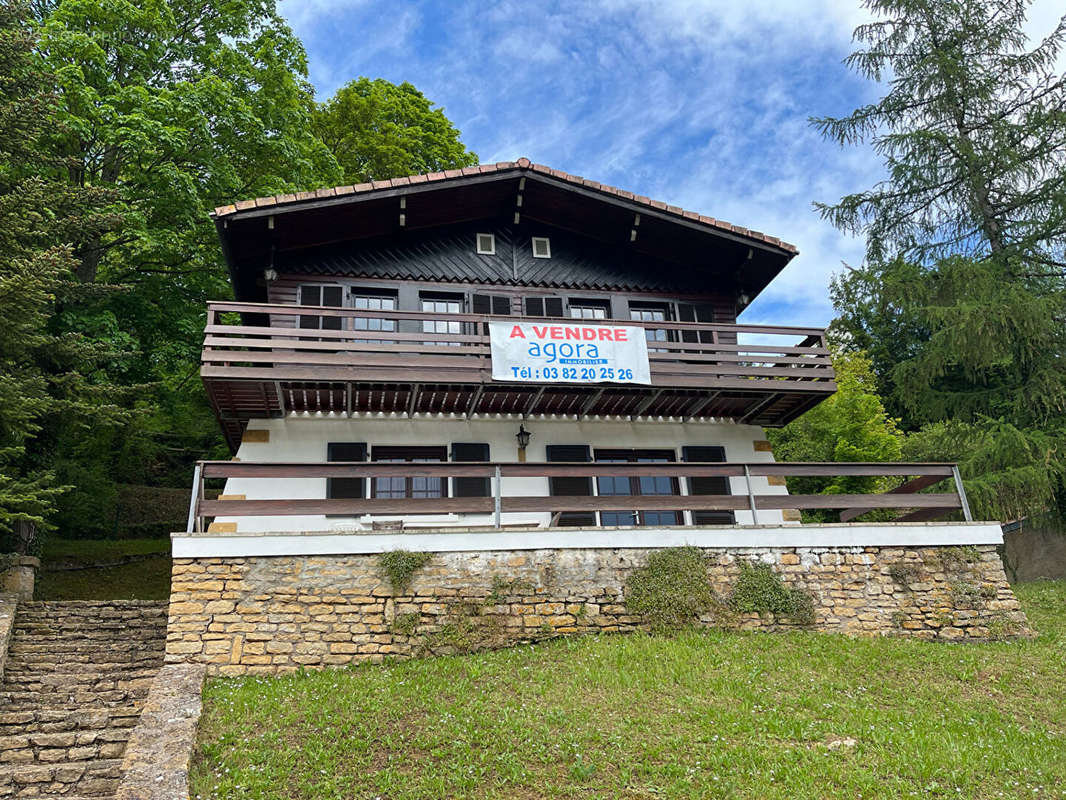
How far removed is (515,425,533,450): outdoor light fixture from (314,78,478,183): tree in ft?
41.5

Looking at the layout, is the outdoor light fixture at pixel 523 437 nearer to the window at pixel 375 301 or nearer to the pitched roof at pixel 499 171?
the window at pixel 375 301

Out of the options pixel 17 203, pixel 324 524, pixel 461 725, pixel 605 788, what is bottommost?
pixel 605 788

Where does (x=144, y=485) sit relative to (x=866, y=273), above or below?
below

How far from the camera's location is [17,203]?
36.2 feet

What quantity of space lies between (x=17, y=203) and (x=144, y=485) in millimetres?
13205

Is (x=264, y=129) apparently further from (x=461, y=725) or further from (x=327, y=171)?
(x=461, y=725)

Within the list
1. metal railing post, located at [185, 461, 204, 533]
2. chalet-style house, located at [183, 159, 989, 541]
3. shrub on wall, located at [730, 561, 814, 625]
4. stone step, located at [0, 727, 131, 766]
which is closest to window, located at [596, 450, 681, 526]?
chalet-style house, located at [183, 159, 989, 541]

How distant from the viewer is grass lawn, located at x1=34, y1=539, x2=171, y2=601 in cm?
1483

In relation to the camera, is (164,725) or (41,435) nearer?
(164,725)

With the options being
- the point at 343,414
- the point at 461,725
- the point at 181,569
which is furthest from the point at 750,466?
the point at 181,569

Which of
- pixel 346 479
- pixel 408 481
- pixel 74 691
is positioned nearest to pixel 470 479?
pixel 408 481

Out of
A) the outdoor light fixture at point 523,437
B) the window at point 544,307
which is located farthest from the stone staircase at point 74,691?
the window at point 544,307

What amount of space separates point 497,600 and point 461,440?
3.99 metres

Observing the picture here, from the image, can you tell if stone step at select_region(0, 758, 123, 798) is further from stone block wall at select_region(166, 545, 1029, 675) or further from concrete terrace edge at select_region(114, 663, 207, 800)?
stone block wall at select_region(166, 545, 1029, 675)
